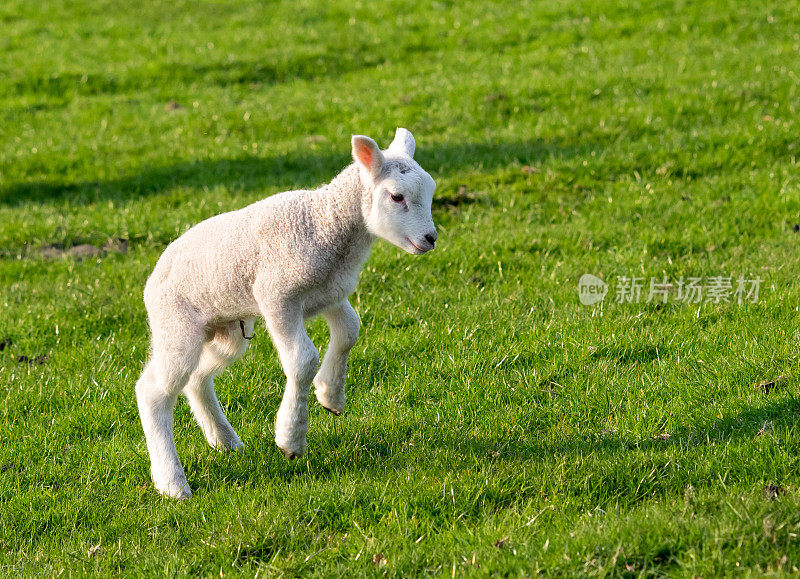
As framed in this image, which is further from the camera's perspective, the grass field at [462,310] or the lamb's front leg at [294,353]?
the lamb's front leg at [294,353]

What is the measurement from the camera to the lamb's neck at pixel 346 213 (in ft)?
16.0

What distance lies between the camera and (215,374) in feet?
18.0

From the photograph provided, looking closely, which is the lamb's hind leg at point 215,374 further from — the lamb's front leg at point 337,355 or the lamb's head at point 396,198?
the lamb's head at point 396,198

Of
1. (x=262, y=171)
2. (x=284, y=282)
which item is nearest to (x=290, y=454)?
(x=284, y=282)

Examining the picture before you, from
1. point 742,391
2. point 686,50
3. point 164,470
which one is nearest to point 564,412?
point 742,391

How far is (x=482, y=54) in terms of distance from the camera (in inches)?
638

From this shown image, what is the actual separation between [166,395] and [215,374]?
38cm

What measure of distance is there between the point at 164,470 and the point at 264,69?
1276cm

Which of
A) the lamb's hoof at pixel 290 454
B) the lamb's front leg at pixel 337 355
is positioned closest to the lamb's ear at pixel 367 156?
the lamb's front leg at pixel 337 355

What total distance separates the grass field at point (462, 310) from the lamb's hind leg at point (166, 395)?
0.18 m

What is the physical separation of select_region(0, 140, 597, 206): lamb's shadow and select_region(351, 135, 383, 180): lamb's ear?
641 cm

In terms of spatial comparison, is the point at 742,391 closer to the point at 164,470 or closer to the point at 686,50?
the point at 164,470

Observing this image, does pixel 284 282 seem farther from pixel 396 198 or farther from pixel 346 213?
pixel 396 198

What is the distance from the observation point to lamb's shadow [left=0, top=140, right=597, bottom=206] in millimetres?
11328
